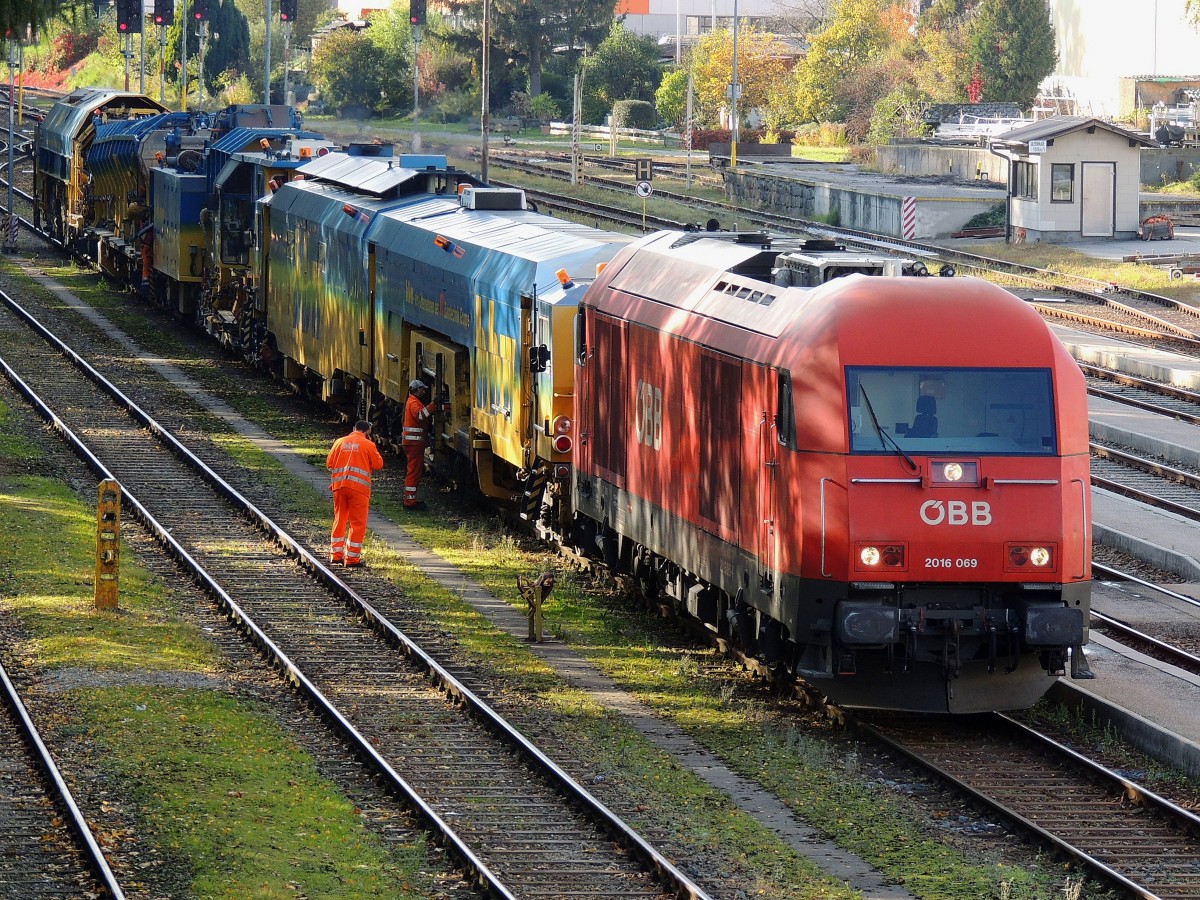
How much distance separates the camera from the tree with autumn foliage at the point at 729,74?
86562 mm

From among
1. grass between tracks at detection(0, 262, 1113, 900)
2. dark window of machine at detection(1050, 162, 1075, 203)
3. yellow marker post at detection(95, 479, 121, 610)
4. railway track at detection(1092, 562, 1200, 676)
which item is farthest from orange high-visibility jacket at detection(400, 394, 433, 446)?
dark window of machine at detection(1050, 162, 1075, 203)

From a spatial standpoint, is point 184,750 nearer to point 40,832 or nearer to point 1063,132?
point 40,832

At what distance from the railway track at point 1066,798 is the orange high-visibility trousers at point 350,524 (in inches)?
277

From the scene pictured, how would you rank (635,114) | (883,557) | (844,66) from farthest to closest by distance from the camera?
(844,66) → (635,114) → (883,557)

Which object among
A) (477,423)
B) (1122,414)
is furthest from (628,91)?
(477,423)

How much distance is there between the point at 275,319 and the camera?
31.2m

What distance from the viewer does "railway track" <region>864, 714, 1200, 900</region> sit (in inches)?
435

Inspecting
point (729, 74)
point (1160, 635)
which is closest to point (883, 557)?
point (1160, 635)

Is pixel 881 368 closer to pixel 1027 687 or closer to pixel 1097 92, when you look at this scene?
pixel 1027 687

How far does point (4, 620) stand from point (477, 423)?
613cm

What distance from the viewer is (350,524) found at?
1941 centimetres

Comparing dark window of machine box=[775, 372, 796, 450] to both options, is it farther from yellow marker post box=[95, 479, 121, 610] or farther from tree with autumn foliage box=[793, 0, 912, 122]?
tree with autumn foliage box=[793, 0, 912, 122]

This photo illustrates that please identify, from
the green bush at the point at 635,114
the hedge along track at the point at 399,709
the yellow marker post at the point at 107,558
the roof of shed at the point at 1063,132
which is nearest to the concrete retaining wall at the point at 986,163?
the roof of shed at the point at 1063,132

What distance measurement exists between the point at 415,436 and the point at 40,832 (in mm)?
11298
